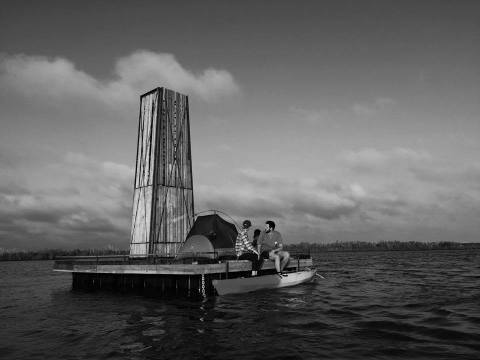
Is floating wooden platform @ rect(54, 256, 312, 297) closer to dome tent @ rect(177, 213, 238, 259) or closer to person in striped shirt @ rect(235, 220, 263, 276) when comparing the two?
person in striped shirt @ rect(235, 220, 263, 276)

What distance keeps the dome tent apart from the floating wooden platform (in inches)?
45.1

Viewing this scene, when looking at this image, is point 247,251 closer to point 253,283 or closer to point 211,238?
point 253,283

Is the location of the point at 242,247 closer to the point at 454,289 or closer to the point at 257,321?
the point at 257,321

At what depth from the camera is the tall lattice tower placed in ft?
83.7

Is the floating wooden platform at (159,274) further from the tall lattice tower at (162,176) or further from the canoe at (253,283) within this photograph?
the tall lattice tower at (162,176)

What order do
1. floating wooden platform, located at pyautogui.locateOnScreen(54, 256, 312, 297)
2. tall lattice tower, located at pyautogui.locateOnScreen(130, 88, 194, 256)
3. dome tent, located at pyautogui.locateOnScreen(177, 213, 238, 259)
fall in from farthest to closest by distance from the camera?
tall lattice tower, located at pyautogui.locateOnScreen(130, 88, 194, 256) → dome tent, located at pyautogui.locateOnScreen(177, 213, 238, 259) → floating wooden platform, located at pyautogui.locateOnScreen(54, 256, 312, 297)

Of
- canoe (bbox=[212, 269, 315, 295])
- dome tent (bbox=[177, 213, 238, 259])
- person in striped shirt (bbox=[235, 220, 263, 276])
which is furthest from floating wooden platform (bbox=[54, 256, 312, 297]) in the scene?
dome tent (bbox=[177, 213, 238, 259])

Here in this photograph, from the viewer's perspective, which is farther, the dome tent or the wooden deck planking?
the dome tent

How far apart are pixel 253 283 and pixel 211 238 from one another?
4703 millimetres

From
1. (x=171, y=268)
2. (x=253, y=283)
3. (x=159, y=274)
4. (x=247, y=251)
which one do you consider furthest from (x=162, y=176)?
(x=253, y=283)

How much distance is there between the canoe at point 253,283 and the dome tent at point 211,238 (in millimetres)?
2510

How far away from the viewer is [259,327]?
1095 centimetres

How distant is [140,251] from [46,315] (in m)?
10.3

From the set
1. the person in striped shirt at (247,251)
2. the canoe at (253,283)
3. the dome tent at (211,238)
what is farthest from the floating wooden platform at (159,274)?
the dome tent at (211,238)
